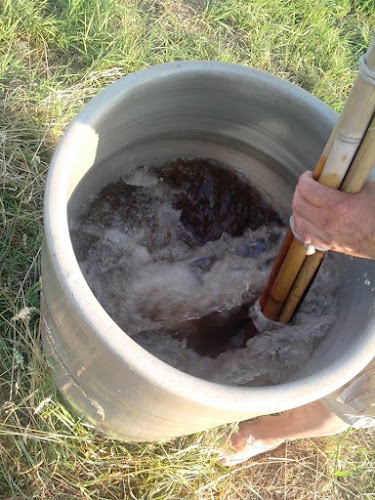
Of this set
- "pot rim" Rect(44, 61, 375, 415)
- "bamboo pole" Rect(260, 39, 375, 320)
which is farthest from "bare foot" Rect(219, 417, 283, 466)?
"pot rim" Rect(44, 61, 375, 415)

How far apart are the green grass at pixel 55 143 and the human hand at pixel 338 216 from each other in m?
0.57

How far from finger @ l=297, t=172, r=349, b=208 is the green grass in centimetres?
59

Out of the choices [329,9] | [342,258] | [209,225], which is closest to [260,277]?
[209,225]

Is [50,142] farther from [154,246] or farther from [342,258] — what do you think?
[342,258]

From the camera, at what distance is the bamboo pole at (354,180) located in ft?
3.00

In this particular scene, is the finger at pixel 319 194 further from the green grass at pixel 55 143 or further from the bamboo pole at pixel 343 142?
the green grass at pixel 55 143

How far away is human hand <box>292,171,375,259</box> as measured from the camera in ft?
3.18

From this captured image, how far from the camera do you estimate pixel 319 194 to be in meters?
0.98

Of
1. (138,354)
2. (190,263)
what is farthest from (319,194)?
(190,263)

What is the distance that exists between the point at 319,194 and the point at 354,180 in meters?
0.06

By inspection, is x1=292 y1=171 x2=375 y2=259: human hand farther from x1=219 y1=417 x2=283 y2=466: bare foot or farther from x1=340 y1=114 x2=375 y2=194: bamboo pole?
x1=219 y1=417 x2=283 y2=466: bare foot

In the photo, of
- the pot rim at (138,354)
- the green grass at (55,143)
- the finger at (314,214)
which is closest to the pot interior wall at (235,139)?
the pot rim at (138,354)

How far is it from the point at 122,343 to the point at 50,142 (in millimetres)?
891

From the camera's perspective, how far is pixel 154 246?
4.78 ft
